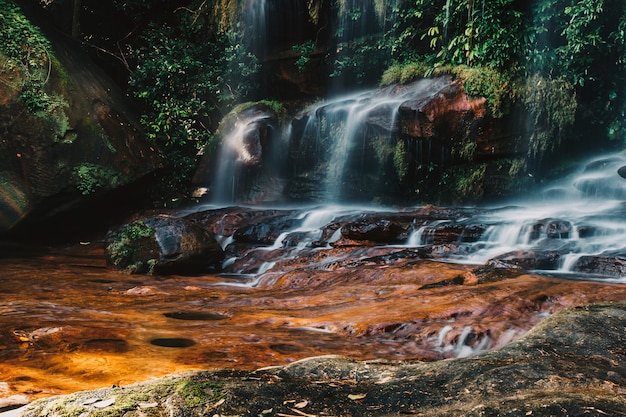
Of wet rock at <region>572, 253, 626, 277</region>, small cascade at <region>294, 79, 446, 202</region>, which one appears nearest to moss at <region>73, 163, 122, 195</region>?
small cascade at <region>294, 79, 446, 202</region>

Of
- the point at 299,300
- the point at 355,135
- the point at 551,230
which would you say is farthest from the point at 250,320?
the point at 355,135

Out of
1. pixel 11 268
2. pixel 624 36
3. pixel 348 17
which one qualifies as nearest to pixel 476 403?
pixel 11 268

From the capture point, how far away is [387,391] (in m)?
1.81

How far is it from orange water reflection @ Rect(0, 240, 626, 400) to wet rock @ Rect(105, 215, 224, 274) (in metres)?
1.01

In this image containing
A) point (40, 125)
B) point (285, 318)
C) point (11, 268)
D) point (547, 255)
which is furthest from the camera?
point (40, 125)

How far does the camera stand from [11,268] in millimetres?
7285

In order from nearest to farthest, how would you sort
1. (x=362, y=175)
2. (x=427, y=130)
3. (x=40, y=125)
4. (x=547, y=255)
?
1. (x=547, y=255)
2. (x=40, y=125)
3. (x=427, y=130)
4. (x=362, y=175)

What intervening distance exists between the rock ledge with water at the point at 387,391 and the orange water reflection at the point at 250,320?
1.12 m

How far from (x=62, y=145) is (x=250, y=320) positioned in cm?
757

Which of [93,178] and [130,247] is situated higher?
[93,178]

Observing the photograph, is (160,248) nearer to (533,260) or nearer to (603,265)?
(533,260)

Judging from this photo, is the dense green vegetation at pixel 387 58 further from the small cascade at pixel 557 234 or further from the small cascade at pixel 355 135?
the small cascade at pixel 557 234

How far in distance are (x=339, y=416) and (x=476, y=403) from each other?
17.9 inches

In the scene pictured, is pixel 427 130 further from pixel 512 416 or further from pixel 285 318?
pixel 512 416
